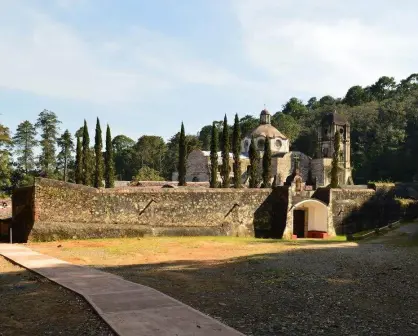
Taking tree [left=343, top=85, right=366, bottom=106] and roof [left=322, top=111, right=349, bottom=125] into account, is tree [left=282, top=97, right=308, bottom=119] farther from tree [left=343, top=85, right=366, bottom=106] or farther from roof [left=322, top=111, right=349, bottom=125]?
roof [left=322, top=111, right=349, bottom=125]

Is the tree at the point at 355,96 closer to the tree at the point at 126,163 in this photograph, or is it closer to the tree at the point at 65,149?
the tree at the point at 126,163

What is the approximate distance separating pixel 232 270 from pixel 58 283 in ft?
16.1

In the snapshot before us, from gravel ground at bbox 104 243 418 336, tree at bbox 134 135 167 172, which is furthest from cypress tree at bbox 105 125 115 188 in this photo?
tree at bbox 134 135 167 172

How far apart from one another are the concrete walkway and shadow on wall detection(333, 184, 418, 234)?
2557cm

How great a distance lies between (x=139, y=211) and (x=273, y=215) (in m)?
9.30

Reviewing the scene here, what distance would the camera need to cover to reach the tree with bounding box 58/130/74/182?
68.6 m

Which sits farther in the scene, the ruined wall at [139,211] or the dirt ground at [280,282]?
the ruined wall at [139,211]

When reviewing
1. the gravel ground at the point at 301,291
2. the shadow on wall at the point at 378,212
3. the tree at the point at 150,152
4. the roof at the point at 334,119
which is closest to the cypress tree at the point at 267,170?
the shadow on wall at the point at 378,212

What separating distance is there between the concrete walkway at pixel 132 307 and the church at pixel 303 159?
48195 mm

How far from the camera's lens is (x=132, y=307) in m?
7.73

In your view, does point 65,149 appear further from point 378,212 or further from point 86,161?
point 378,212

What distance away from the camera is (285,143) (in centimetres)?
6631

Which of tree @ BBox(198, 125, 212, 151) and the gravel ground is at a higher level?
tree @ BBox(198, 125, 212, 151)

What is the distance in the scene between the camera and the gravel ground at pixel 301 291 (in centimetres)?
706
